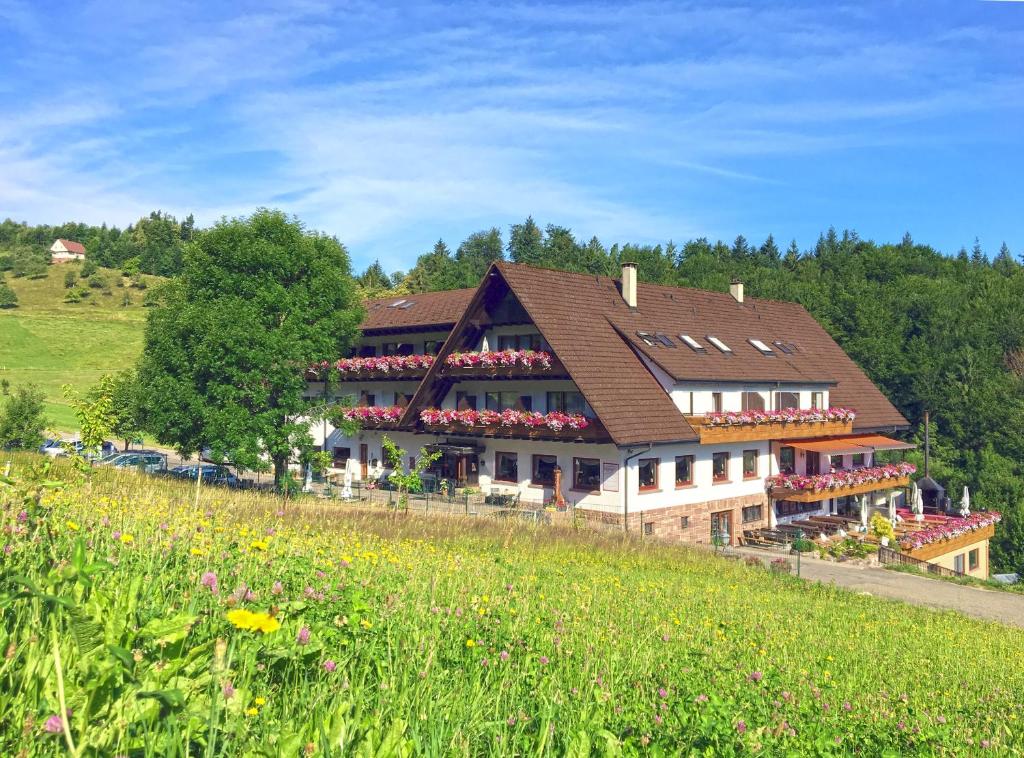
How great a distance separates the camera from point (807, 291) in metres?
83.1

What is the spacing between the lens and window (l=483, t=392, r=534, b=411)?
33.6m

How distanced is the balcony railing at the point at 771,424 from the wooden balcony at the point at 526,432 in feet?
15.0

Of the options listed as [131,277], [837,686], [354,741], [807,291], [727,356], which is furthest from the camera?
[131,277]

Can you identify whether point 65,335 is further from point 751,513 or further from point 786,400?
point 751,513

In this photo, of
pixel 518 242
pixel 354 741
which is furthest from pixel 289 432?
pixel 518 242

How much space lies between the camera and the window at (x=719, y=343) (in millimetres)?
36438

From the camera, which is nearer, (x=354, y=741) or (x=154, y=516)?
(x=354, y=741)

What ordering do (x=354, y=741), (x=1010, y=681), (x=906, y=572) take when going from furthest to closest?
(x=906, y=572)
(x=1010, y=681)
(x=354, y=741)

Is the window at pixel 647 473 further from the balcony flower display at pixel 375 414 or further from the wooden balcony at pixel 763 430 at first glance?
the balcony flower display at pixel 375 414

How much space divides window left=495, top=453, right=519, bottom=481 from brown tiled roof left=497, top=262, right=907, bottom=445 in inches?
230

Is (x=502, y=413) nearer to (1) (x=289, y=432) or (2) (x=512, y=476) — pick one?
(2) (x=512, y=476)

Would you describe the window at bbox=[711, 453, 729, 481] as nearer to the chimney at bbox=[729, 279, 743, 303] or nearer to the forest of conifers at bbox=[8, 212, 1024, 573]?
the chimney at bbox=[729, 279, 743, 303]

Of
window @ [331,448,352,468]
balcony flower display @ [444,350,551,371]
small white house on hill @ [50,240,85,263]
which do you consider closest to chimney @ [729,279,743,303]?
balcony flower display @ [444,350,551,371]

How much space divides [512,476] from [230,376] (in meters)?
12.0
